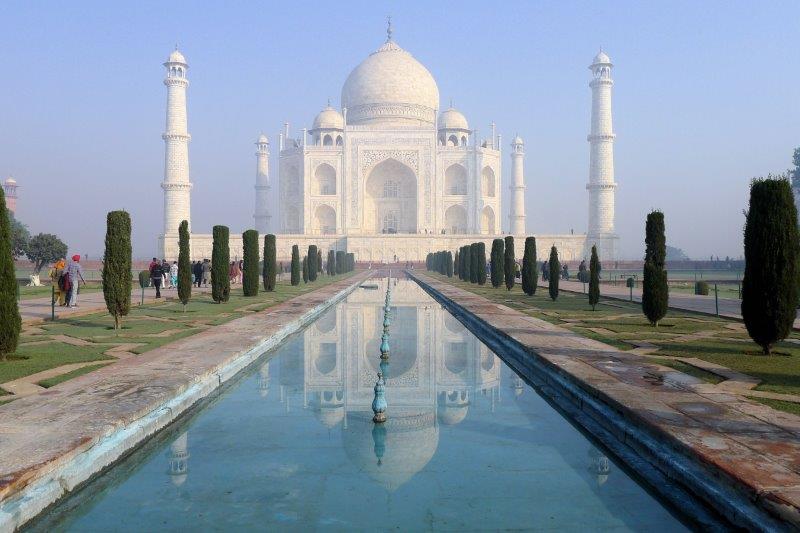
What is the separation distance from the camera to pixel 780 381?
15.9 feet

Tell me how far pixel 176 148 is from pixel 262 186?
10.4m

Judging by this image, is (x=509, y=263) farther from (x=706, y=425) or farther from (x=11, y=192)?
(x=11, y=192)

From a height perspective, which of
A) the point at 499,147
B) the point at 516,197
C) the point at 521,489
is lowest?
the point at 521,489

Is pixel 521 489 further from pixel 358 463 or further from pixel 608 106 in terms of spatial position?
pixel 608 106

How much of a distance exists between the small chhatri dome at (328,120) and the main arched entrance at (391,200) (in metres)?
4.44

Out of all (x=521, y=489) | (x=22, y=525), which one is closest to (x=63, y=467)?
(x=22, y=525)

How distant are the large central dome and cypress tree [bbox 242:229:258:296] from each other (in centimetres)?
3038

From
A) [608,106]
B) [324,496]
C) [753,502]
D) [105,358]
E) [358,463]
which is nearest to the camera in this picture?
[753,502]

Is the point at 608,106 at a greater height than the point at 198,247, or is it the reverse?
the point at 608,106

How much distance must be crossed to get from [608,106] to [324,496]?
3775cm

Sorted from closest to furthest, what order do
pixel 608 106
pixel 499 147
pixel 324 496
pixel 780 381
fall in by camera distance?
pixel 324 496 < pixel 780 381 < pixel 608 106 < pixel 499 147

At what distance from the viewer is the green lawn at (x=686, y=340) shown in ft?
17.3

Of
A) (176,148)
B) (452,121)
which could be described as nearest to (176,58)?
(176,148)

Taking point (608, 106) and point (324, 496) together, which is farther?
point (608, 106)
